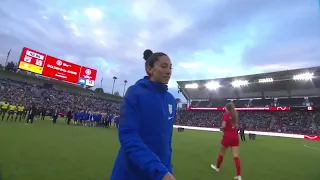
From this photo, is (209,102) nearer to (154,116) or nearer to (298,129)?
(298,129)

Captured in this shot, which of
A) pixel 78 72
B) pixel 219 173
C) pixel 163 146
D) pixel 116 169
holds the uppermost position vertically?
pixel 78 72

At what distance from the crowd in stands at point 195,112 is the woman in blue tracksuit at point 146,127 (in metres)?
33.7

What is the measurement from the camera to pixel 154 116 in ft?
5.54

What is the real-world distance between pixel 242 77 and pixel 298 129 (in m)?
13.6

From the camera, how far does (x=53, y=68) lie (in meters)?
38.2

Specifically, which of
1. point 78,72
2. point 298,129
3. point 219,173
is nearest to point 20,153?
point 219,173

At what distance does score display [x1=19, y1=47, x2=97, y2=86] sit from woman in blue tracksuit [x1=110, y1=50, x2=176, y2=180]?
129 feet

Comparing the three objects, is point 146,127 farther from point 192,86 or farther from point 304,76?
point 192,86

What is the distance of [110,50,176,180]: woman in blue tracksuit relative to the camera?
4.79 feet

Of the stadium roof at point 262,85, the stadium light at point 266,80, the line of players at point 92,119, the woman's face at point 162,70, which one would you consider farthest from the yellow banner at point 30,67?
the stadium light at point 266,80

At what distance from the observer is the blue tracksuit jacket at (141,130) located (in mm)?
1499

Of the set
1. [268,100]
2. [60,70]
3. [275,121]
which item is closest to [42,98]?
[60,70]

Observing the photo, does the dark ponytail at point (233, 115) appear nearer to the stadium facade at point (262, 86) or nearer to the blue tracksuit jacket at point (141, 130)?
the blue tracksuit jacket at point (141, 130)

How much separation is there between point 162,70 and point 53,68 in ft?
135
